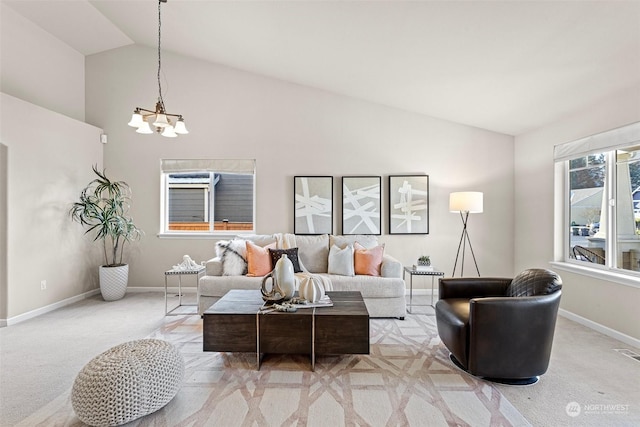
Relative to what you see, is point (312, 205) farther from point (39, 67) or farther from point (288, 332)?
point (39, 67)

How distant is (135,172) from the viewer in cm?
502

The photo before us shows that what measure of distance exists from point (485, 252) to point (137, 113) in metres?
4.94

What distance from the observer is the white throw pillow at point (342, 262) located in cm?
A: 399

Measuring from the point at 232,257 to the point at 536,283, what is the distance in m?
3.16

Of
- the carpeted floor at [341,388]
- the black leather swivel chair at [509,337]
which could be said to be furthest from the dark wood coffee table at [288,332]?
the black leather swivel chair at [509,337]

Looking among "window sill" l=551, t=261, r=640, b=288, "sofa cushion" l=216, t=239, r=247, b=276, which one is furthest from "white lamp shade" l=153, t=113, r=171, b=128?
"window sill" l=551, t=261, r=640, b=288

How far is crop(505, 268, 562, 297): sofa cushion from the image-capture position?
2436 mm

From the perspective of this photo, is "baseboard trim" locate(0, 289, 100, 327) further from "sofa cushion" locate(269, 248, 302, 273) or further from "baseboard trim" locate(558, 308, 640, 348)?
"baseboard trim" locate(558, 308, 640, 348)

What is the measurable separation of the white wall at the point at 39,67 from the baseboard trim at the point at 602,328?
7291 mm

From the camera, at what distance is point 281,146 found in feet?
16.3

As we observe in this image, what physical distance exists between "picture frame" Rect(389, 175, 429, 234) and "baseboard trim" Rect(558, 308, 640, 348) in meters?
1.95

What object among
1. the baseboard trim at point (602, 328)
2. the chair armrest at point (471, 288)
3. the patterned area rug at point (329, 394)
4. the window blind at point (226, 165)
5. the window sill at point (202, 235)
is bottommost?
the patterned area rug at point (329, 394)

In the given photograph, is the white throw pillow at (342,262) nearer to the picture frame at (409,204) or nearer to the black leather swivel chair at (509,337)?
the picture frame at (409,204)

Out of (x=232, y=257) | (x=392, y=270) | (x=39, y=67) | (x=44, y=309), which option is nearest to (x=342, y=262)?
(x=392, y=270)
